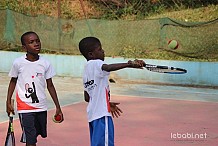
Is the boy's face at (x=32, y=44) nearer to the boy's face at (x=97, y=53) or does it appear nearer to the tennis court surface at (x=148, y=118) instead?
the boy's face at (x=97, y=53)

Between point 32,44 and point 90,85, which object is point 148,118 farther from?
point 90,85

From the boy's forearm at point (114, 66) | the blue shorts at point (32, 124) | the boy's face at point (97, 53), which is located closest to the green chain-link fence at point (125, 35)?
the blue shorts at point (32, 124)

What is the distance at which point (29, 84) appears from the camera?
232 inches

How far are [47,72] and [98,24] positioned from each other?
10.4 m

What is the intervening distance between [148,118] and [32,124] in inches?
149

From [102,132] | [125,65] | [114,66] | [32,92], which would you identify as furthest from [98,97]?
[32,92]

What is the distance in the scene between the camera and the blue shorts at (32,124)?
5.86 meters

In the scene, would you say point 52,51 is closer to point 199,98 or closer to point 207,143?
point 199,98

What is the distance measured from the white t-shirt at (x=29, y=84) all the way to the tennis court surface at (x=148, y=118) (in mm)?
1605

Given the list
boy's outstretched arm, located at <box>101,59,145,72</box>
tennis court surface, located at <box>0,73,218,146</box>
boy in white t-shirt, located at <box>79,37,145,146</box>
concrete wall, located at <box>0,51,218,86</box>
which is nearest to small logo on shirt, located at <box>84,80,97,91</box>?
boy in white t-shirt, located at <box>79,37,145,146</box>

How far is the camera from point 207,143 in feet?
24.3

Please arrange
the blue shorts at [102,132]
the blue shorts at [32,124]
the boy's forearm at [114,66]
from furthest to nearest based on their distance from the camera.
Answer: the blue shorts at [32,124], the blue shorts at [102,132], the boy's forearm at [114,66]

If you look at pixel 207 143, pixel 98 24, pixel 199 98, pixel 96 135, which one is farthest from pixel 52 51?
pixel 96 135

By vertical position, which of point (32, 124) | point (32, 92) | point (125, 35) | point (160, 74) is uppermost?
point (125, 35)
